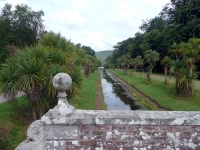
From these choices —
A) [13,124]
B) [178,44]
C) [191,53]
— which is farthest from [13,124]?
[178,44]

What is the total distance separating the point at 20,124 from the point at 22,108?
195cm

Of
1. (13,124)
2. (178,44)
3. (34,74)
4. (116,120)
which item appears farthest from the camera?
(178,44)

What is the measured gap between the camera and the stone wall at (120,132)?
3.55 metres

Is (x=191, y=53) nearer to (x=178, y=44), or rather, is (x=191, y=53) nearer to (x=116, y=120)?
(x=178, y=44)

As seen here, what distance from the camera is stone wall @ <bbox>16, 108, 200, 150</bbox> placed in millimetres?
3549

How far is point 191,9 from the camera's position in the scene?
2912 cm

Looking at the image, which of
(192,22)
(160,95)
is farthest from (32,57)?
(192,22)

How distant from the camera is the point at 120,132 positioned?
3572 mm

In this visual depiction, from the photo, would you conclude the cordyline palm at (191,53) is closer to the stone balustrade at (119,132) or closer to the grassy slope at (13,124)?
the grassy slope at (13,124)

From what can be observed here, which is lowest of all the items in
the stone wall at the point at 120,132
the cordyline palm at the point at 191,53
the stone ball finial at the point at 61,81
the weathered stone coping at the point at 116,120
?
the stone wall at the point at 120,132

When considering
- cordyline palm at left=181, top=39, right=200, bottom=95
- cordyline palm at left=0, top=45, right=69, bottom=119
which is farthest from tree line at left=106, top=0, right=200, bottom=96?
cordyline palm at left=0, top=45, right=69, bottom=119

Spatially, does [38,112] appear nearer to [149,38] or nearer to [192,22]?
[192,22]

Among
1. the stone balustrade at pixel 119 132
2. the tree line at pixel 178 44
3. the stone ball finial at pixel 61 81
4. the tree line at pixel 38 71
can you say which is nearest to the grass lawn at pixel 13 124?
the tree line at pixel 38 71

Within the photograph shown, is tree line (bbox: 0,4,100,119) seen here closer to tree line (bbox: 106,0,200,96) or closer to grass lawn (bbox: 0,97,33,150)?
grass lawn (bbox: 0,97,33,150)
